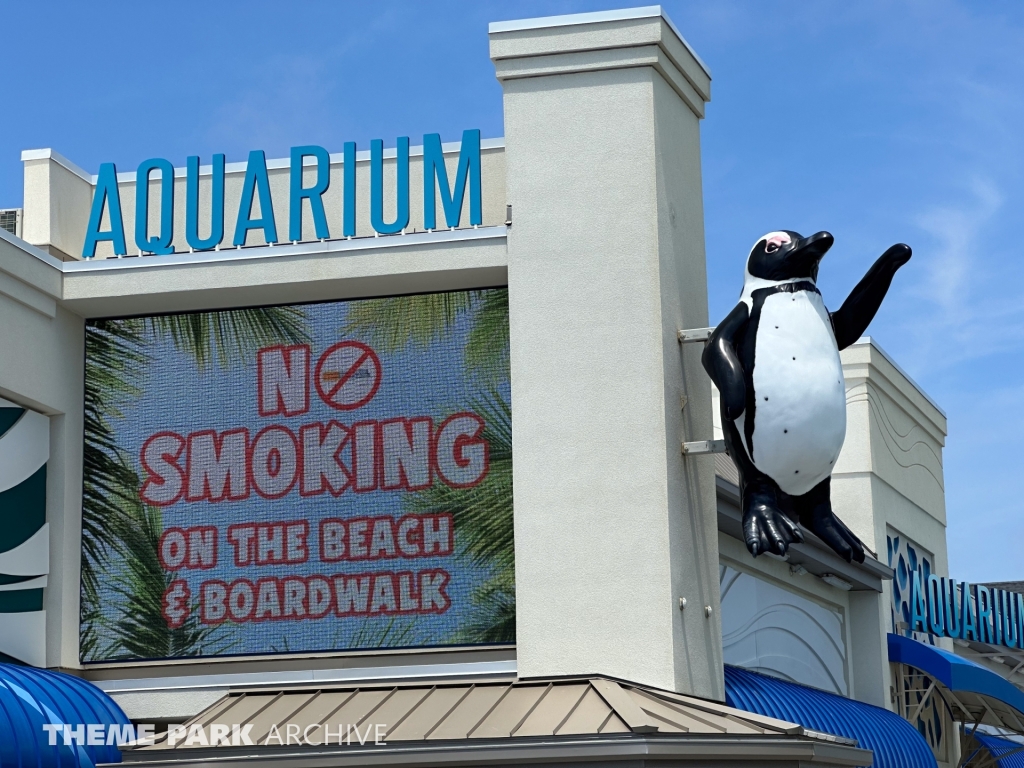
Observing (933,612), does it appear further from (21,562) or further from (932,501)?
(21,562)

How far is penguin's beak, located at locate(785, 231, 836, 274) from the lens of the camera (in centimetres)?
1593

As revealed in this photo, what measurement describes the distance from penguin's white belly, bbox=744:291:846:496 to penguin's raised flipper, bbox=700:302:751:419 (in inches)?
7.0

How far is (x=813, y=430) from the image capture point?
→ 51.2ft

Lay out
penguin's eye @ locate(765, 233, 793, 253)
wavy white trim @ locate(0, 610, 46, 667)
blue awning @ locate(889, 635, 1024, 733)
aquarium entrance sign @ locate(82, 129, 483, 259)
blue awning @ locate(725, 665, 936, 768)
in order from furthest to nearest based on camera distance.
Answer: blue awning @ locate(889, 635, 1024, 733) → blue awning @ locate(725, 665, 936, 768) → aquarium entrance sign @ locate(82, 129, 483, 259) → wavy white trim @ locate(0, 610, 46, 667) → penguin's eye @ locate(765, 233, 793, 253)

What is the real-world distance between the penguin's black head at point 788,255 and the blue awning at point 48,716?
7545 millimetres

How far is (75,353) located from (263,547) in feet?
9.75

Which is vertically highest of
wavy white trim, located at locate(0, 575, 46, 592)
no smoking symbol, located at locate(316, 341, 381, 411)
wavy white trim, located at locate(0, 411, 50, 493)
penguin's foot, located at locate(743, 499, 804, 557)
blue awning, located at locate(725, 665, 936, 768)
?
no smoking symbol, located at locate(316, 341, 381, 411)

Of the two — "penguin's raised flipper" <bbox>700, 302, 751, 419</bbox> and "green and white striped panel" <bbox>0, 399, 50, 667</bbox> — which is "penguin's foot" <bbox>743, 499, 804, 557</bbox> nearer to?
"penguin's raised flipper" <bbox>700, 302, 751, 419</bbox>

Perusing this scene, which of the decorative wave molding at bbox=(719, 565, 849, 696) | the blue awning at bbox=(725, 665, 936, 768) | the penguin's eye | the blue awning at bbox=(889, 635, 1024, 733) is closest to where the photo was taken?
the penguin's eye

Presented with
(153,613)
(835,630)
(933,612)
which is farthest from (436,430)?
(933,612)

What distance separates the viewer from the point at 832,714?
20656 millimetres

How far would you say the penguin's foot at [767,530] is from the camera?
51.1 feet

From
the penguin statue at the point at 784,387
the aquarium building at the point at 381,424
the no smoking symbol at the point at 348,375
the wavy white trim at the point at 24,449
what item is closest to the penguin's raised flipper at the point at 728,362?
the penguin statue at the point at 784,387

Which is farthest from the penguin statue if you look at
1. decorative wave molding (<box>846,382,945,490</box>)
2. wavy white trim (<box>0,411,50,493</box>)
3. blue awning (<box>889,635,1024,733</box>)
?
decorative wave molding (<box>846,382,945,490</box>)
